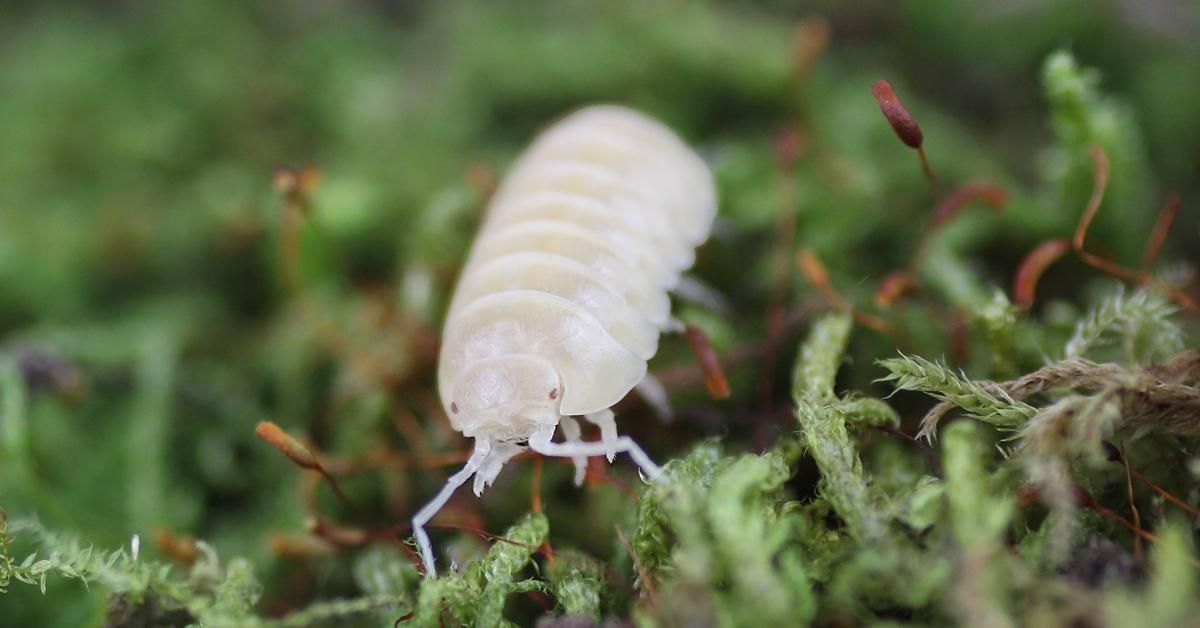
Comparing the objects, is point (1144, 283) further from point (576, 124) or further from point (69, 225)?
point (69, 225)

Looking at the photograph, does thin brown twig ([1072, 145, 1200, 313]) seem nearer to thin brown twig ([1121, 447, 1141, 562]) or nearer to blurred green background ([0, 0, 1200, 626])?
blurred green background ([0, 0, 1200, 626])

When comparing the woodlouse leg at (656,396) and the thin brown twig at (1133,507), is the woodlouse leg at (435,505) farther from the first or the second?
the thin brown twig at (1133,507)

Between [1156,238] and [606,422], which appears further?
[1156,238]

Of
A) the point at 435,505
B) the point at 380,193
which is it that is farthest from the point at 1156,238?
the point at 380,193

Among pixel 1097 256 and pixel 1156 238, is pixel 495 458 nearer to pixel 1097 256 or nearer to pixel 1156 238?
pixel 1097 256

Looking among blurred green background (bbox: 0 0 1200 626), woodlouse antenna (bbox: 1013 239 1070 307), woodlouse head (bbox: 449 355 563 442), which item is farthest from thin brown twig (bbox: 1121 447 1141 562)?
woodlouse head (bbox: 449 355 563 442)

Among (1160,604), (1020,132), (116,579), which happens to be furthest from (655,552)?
(1020,132)
